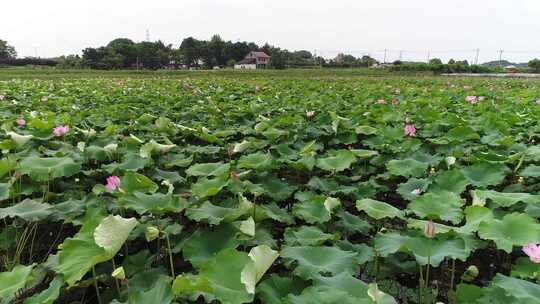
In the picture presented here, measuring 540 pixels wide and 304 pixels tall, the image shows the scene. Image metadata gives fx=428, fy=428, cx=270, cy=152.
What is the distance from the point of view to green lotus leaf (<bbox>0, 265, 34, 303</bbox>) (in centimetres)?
119

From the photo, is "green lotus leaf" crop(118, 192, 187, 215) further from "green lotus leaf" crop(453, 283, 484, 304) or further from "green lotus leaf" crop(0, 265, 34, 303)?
"green lotus leaf" crop(453, 283, 484, 304)

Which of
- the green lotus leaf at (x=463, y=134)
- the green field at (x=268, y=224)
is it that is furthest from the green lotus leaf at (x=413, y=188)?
the green lotus leaf at (x=463, y=134)

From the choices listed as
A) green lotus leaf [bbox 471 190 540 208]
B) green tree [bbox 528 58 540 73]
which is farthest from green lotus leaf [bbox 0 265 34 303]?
green tree [bbox 528 58 540 73]

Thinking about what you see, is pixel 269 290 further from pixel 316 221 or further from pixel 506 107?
pixel 506 107

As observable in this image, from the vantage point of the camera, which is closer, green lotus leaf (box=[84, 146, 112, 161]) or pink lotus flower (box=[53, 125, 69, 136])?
green lotus leaf (box=[84, 146, 112, 161])

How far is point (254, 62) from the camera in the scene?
71.1 meters

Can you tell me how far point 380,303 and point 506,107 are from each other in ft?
14.8

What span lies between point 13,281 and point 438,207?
4.79 feet

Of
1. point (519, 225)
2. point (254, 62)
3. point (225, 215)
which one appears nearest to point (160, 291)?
point (225, 215)

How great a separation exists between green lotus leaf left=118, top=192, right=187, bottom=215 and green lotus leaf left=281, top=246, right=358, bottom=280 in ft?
1.57

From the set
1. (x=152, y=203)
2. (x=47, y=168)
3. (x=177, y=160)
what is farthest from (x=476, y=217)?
(x=47, y=168)

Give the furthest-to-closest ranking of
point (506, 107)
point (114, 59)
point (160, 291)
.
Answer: point (114, 59)
point (506, 107)
point (160, 291)

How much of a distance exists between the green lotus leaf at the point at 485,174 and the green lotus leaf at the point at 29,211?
6.25 feet

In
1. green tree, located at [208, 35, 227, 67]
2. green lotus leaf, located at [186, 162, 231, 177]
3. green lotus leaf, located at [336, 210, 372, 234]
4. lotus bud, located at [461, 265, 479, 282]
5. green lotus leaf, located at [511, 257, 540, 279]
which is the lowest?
lotus bud, located at [461, 265, 479, 282]
